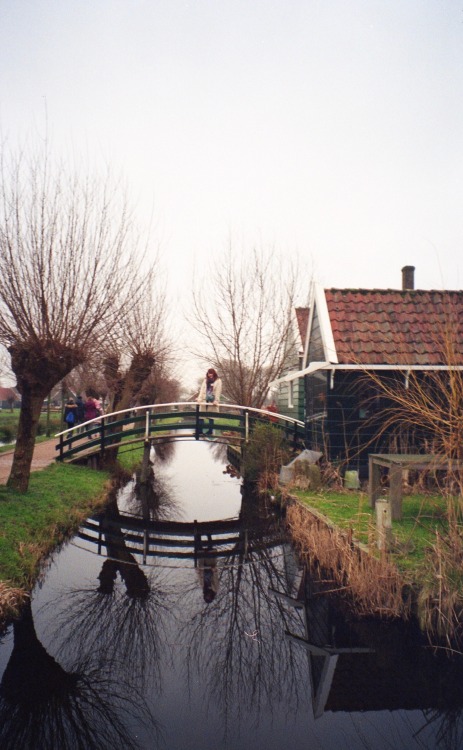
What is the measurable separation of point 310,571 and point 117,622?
2.66 metres

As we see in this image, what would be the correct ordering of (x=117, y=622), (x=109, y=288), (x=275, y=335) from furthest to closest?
(x=275, y=335)
(x=109, y=288)
(x=117, y=622)

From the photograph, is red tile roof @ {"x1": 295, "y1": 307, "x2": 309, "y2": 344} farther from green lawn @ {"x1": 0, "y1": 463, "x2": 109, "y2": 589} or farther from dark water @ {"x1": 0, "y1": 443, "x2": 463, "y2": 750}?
dark water @ {"x1": 0, "y1": 443, "x2": 463, "y2": 750}

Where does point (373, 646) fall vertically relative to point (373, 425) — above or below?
below

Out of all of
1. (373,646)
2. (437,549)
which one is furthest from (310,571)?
(437,549)

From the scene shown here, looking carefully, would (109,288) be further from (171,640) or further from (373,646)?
(373,646)

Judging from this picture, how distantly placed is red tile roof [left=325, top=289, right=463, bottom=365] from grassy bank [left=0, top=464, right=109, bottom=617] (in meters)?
5.76

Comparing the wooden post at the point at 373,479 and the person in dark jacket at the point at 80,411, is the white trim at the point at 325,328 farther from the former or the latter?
the person in dark jacket at the point at 80,411

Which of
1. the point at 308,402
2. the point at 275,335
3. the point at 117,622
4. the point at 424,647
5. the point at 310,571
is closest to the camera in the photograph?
the point at 424,647

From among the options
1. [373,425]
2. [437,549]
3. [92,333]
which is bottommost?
[437,549]

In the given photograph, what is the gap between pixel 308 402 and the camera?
13031 mm

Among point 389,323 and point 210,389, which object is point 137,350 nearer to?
point 210,389

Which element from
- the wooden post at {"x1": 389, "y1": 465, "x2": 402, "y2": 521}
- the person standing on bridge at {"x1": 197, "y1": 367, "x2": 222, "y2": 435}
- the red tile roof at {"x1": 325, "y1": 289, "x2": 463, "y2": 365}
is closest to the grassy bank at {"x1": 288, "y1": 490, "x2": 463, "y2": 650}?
Answer: the wooden post at {"x1": 389, "y1": 465, "x2": 402, "y2": 521}

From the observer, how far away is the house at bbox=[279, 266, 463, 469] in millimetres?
10195

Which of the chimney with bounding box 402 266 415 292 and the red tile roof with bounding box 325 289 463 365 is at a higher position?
the chimney with bounding box 402 266 415 292
